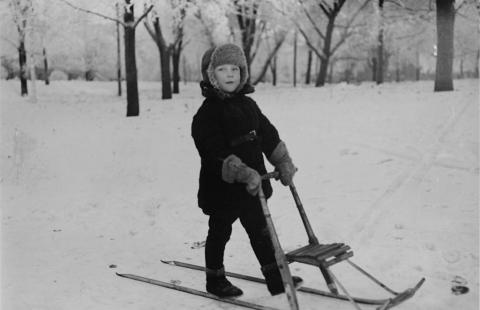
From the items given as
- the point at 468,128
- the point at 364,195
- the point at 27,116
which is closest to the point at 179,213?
the point at 364,195

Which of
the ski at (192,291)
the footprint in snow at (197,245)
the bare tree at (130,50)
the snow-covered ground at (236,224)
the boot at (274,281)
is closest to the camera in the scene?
the ski at (192,291)

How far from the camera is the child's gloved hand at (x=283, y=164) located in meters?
3.66

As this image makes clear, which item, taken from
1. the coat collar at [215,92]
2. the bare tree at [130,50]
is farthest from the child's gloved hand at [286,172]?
the bare tree at [130,50]

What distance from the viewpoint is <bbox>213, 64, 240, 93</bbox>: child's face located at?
3.65 m

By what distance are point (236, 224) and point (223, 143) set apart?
226 centimetres

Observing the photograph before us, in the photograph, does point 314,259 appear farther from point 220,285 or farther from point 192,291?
point 192,291

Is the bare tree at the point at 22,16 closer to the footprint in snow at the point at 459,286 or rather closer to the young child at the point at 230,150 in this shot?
the young child at the point at 230,150

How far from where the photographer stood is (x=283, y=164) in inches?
148

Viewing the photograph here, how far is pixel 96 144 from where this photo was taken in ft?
35.3

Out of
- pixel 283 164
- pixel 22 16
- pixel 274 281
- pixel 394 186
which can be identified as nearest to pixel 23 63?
pixel 22 16

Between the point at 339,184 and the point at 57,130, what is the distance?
8.49 meters

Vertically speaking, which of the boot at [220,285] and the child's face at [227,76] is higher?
the child's face at [227,76]

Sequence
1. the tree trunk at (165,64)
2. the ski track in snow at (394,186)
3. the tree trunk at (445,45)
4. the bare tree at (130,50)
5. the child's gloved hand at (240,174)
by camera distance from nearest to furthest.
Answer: the child's gloved hand at (240,174) → the ski track in snow at (394,186) → the bare tree at (130,50) → the tree trunk at (445,45) → the tree trunk at (165,64)

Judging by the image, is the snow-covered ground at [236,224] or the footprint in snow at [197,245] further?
the footprint in snow at [197,245]
